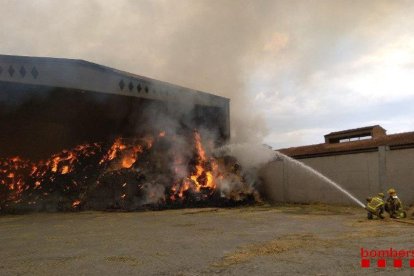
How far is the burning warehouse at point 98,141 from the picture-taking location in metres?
18.4

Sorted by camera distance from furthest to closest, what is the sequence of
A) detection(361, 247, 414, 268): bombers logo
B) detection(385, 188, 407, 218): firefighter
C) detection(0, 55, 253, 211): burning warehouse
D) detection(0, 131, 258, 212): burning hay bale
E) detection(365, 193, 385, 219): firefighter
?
detection(0, 131, 258, 212): burning hay bale → detection(0, 55, 253, 211): burning warehouse → detection(385, 188, 407, 218): firefighter → detection(365, 193, 385, 219): firefighter → detection(361, 247, 414, 268): bombers logo

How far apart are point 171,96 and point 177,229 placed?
12.1m

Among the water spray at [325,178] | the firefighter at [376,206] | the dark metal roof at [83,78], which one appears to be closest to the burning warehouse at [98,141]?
A: the dark metal roof at [83,78]

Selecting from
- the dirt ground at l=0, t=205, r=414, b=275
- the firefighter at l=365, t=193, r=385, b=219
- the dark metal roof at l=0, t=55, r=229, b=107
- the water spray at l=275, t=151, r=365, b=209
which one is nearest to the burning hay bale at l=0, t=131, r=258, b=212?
the dark metal roof at l=0, t=55, r=229, b=107

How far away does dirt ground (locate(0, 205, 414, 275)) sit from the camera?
572cm

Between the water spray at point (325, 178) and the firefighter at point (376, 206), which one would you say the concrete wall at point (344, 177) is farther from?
the firefighter at point (376, 206)

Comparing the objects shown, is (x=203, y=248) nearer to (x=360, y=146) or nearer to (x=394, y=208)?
(x=394, y=208)

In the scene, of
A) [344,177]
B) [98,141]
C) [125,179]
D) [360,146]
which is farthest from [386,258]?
[98,141]

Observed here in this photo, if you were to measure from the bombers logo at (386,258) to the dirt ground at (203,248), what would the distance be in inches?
5.3

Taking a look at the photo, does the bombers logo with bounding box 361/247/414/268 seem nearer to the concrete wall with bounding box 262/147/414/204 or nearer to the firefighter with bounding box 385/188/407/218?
the firefighter with bounding box 385/188/407/218

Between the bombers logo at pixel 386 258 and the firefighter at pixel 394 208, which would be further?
the firefighter at pixel 394 208

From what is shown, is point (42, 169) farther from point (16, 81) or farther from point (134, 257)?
point (134, 257)

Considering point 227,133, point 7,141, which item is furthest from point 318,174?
point 7,141

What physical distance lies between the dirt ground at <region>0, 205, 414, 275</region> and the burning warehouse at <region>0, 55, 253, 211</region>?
7907 mm
